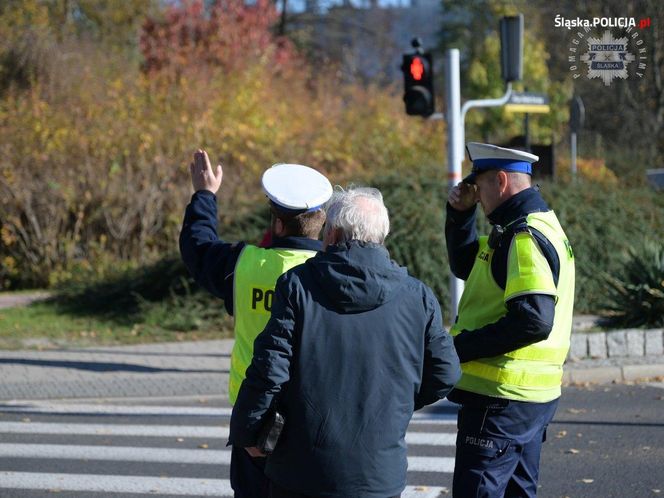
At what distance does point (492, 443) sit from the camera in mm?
3916

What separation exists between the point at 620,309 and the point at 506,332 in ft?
27.6

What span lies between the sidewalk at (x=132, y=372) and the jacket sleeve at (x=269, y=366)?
6868mm

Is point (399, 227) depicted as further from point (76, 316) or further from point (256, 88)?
point (256, 88)

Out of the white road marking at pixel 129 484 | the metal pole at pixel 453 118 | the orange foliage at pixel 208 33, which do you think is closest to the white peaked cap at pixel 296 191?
the white road marking at pixel 129 484

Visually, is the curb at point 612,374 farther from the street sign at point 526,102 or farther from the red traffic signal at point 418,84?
the street sign at point 526,102

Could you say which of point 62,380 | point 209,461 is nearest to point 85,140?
point 62,380

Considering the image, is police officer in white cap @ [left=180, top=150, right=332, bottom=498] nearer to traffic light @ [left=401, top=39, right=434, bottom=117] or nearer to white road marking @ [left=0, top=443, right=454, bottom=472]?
white road marking @ [left=0, top=443, right=454, bottom=472]

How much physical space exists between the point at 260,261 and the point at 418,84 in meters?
7.67

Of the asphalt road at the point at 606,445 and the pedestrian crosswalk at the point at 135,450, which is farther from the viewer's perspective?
the pedestrian crosswalk at the point at 135,450

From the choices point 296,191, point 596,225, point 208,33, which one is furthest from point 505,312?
point 208,33

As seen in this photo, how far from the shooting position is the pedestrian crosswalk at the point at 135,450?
6.43m

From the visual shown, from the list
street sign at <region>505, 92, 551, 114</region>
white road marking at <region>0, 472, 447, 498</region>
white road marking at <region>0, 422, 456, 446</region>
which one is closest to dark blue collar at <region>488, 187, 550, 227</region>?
white road marking at <region>0, 472, 447, 498</region>

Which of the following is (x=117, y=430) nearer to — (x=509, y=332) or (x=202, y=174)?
(x=202, y=174)

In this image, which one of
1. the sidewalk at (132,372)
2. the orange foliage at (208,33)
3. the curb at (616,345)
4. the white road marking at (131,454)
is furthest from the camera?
the orange foliage at (208,33)
